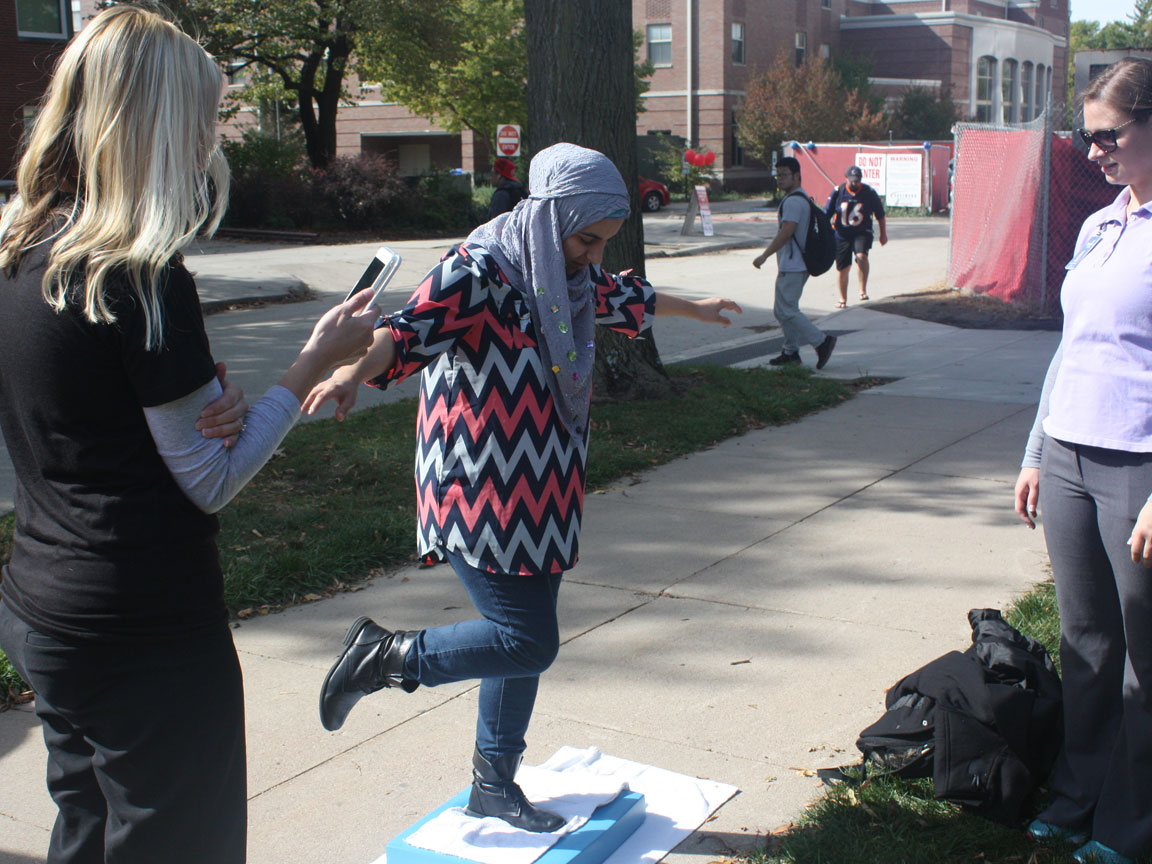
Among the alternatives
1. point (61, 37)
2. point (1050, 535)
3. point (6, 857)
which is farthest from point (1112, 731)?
point (61, 37)

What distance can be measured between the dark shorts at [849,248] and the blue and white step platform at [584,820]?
12116 mm

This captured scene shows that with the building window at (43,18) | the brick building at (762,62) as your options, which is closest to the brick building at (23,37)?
the building window at (43,18)

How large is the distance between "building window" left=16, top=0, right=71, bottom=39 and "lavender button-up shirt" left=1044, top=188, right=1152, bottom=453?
96.9 ft

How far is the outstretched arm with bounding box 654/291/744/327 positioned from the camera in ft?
10.6

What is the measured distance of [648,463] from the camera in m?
6.99

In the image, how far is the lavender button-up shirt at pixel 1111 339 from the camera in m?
2.54

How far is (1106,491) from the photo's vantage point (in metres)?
2.63

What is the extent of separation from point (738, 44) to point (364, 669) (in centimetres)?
4719

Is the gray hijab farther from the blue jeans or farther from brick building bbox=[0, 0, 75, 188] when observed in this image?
brick building bbox=[0, 0, 75, 188]

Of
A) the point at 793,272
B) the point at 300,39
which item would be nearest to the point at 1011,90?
the point at 300,39

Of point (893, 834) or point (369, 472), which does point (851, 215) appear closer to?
point (369, 472)

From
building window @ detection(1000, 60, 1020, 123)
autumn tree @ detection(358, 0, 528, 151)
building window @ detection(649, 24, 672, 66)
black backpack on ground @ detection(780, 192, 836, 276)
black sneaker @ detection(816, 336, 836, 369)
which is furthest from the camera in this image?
building window @ detection(1000, 60, 1020, 123)

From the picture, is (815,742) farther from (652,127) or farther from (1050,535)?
(652,127)

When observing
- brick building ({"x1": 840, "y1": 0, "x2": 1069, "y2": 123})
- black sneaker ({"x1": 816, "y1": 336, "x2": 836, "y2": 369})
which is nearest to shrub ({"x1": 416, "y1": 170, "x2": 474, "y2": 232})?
black sneaker ({"x1": 816, "y1": 336, "x2": 836, "y2": 369})
